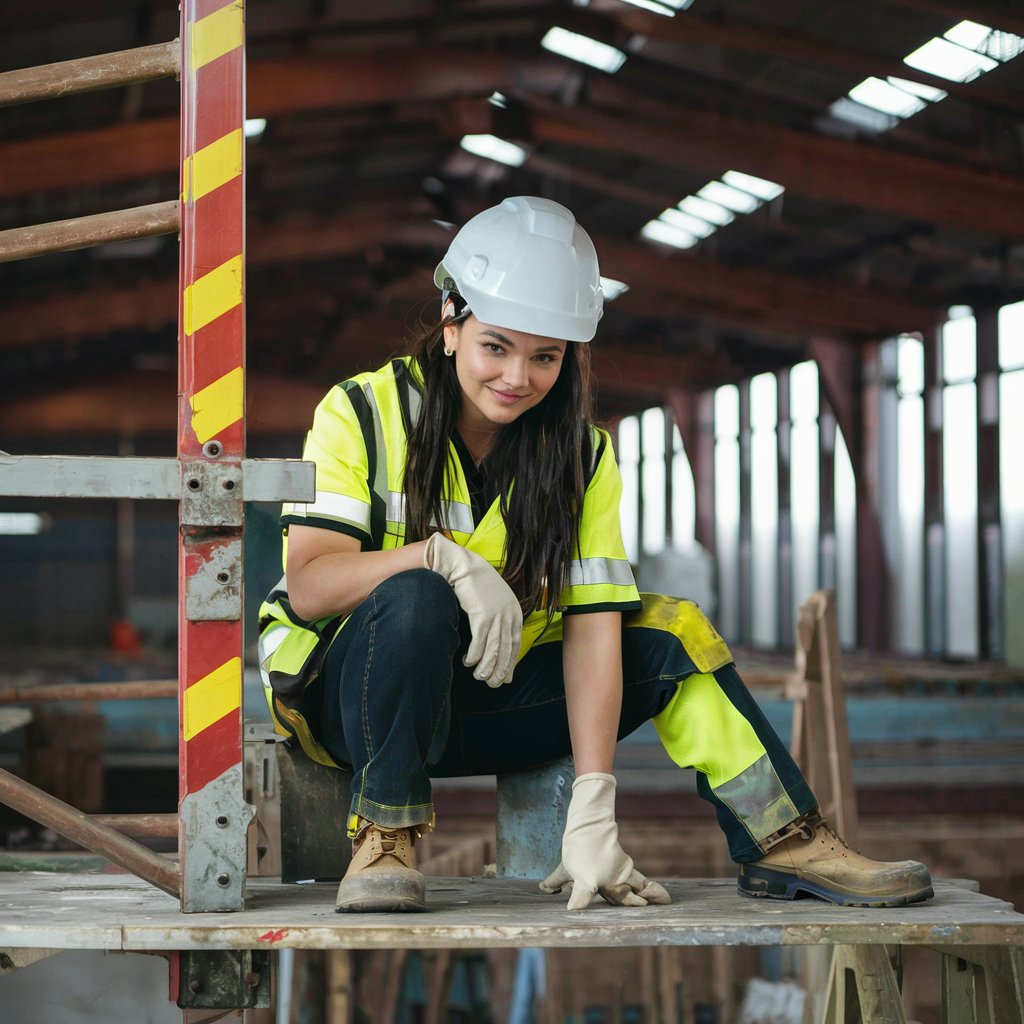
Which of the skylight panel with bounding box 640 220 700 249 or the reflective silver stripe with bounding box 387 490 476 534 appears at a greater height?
the skylight panel with bounding box 640 220 700 249

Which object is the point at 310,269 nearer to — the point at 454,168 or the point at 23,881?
the point at 454,168

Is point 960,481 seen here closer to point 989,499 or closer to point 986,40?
point 989,499

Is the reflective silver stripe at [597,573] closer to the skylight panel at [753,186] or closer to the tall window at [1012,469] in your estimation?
the tall window at [1012,469]

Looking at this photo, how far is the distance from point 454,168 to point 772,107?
15.4 feet

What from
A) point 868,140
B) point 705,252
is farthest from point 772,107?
point 705,252

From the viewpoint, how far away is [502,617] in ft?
7.79

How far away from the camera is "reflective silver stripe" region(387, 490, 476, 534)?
2.52m

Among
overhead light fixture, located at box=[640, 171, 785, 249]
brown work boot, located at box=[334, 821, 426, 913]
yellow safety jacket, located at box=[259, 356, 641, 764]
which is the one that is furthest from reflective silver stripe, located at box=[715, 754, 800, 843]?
overhead light fixture, located at box=[640, 171, 785, 249]

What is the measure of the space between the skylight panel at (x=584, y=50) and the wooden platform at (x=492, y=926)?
9.75 meters

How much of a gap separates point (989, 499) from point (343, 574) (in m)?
12.2

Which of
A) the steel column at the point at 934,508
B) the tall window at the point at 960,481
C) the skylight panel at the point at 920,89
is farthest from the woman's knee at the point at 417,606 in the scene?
the steel column at the point at 934,508

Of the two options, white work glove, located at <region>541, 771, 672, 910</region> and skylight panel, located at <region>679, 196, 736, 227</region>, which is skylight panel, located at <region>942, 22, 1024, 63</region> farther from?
white work glove, located at <region>541, 771, 672, 910</region>

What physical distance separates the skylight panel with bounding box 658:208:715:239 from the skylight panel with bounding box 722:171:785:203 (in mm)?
1182

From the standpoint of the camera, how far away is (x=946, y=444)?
14.5m
